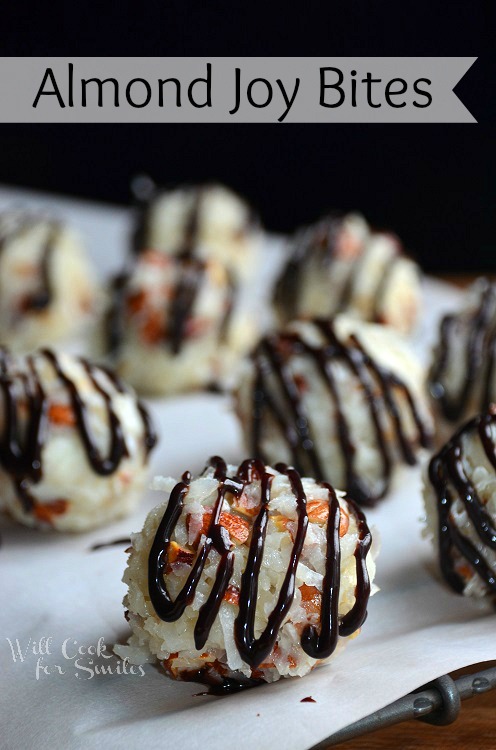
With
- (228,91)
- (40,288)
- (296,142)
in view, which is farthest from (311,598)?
(296,142)

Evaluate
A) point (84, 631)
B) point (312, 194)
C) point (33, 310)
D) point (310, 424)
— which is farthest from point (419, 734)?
point (312, 194)

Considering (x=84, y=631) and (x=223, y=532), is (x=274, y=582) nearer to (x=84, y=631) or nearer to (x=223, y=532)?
(x=223, y=532)

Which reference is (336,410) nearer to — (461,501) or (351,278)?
(461,501)

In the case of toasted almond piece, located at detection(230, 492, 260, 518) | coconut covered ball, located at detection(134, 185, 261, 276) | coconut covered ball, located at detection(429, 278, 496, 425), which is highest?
coconut covered ball, located at detection(134, 185, 261, 276)

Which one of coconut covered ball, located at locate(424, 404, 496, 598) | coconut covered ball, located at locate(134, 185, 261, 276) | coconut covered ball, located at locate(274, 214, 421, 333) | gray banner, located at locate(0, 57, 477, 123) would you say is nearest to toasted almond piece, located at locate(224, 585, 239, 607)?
coconut covered ball, located at locate(424, 404, 496, 598)

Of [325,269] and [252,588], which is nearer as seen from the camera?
[252,588]

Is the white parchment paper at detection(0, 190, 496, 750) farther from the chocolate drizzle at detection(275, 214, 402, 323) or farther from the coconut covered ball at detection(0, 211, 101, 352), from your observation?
the coconut covered ball at detection(0, 211, 101, 352)

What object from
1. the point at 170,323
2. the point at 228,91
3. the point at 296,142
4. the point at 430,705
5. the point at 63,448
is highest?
the point at 296,142

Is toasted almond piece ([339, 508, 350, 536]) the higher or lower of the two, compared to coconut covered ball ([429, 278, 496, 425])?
lower
